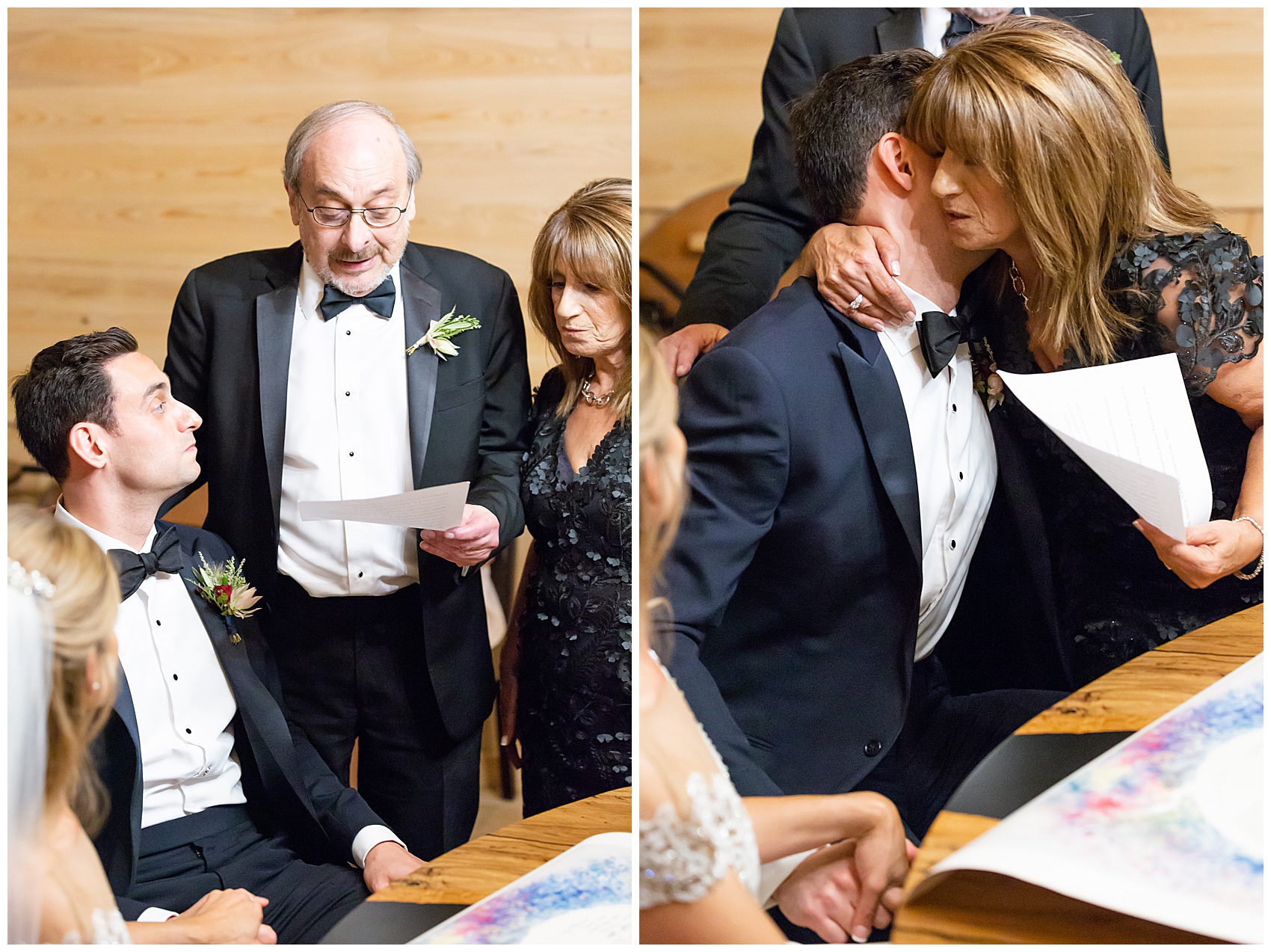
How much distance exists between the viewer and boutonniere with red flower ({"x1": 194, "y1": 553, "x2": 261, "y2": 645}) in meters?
1.63

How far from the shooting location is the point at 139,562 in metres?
1.59

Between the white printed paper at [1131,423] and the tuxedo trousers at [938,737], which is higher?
the white printed paper at [1131,423]

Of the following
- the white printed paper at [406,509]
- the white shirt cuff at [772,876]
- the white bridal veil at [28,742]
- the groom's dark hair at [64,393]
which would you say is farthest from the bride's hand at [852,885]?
the groom's dark hair at [64,393]

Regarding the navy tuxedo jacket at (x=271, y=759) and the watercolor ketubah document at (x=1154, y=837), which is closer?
the watercolor ketubah document at (x=1154, y=837)

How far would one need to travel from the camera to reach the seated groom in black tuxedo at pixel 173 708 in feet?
5.19

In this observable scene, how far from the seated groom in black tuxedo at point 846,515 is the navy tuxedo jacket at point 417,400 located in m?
0.31

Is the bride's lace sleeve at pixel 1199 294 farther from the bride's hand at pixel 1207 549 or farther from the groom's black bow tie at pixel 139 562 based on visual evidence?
the groom's black bow tie at pixel 139 562

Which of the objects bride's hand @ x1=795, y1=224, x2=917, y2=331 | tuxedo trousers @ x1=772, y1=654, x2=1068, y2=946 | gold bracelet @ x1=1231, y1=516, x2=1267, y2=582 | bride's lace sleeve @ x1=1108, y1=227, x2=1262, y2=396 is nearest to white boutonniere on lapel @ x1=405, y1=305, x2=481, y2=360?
bride's hand @ x1=795, y1=224, x2=917, y2=331

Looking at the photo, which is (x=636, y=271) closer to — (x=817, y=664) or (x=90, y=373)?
(x=817, y=664)

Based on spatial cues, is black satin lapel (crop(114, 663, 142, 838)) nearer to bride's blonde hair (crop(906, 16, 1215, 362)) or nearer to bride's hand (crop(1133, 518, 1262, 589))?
bride's blonde hair (crop(906, 16, 1215, 362))

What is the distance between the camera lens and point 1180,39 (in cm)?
169

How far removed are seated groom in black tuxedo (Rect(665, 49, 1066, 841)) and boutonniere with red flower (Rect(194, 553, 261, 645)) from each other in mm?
647

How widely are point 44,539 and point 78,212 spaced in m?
0.51

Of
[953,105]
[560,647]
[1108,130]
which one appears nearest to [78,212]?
[560,647]
